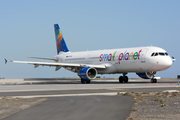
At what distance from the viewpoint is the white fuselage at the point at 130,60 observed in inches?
1192

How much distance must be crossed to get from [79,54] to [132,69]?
11.8m

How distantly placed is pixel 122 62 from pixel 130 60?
1273mm

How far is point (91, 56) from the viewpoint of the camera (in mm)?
38906

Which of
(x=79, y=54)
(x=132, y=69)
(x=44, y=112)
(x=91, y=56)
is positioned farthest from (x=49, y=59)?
(x=44, y=112)

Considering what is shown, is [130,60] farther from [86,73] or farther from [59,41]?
[59,41]

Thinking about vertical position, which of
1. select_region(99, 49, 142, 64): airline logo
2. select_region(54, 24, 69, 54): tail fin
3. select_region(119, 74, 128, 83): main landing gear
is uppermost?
select_region(54, 24, 69, 54): tail fin

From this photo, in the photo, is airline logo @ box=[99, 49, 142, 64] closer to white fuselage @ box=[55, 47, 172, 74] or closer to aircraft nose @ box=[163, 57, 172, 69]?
white fuselage @ box=[55, 47, 172, 74]

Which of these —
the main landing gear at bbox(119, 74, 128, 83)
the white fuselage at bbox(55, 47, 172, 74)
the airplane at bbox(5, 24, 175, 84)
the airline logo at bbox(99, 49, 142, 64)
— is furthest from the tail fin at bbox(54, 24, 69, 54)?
the main landing gear at bbox(119, 74, 128, 83)

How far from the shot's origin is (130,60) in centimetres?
3200

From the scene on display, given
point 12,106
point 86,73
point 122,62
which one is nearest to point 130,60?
point 122,62

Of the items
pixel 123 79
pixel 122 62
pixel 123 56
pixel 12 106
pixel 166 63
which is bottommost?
pixel 123 79

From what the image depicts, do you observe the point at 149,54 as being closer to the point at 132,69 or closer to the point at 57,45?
the point at 132,69

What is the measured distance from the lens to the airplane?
30.4 meters

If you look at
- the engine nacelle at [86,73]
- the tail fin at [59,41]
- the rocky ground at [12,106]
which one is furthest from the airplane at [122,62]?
the rocky ground at [12,106]
